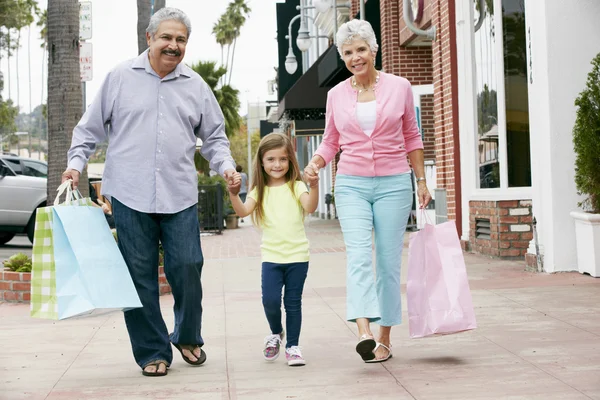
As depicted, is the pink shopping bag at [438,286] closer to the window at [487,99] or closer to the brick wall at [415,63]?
the window at [487,99]

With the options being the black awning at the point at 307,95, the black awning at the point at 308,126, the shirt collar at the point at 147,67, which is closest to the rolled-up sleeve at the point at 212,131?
the shirt collar at the point at 147,67

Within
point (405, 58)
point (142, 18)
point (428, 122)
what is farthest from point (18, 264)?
point (428, 122)

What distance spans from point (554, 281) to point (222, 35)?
219ft

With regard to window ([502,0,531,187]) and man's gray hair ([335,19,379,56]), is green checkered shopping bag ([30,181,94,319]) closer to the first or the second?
man's gray hair ([335,19,379,56])

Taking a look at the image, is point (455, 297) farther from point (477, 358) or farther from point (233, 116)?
point (233, 116)

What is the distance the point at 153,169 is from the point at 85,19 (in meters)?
10.1

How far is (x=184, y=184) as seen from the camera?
5391 mm

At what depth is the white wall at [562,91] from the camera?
364 inches

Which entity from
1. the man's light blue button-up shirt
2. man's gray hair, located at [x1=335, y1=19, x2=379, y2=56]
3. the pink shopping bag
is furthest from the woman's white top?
the man's light blue button-up shirt

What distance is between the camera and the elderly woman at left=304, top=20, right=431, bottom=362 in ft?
17.9

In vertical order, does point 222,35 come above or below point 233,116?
above

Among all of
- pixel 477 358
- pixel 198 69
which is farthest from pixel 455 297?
pixel 198 69

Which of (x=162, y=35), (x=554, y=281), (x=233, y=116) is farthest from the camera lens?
(x=233, y=116)

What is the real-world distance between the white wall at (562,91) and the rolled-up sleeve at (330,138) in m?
4.10
